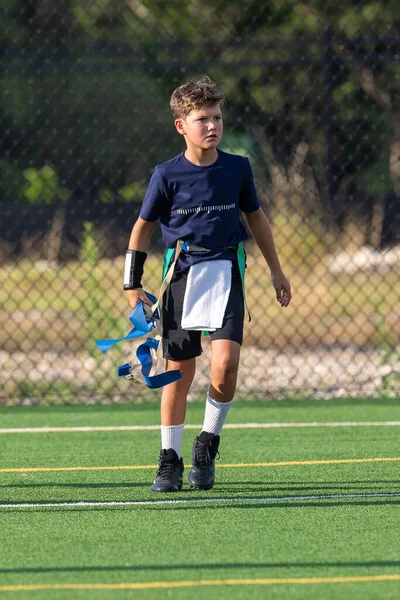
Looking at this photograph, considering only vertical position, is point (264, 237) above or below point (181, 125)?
below

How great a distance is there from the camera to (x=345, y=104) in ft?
31.8

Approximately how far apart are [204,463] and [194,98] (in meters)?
1.50

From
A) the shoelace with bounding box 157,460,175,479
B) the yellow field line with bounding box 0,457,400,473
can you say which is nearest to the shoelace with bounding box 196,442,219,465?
the shoelace with bounding box 157,460,175,479

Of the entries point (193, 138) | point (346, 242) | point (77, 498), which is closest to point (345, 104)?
point (346, 242)

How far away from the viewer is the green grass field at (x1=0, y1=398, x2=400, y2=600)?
336 cm

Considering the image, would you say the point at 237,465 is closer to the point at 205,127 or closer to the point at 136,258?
the point at 136,258

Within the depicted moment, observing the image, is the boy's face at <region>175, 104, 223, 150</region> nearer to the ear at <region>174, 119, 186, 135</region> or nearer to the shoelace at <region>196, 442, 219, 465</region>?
the ear at <region>174, 119, 186, 135</region>

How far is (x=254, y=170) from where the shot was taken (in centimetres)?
963

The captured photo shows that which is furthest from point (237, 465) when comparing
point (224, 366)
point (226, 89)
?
point (226, 89)

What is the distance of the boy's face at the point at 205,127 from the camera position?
191 inches

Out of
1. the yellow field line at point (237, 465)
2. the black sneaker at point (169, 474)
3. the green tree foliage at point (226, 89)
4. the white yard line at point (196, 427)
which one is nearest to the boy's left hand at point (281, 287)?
the black sneaker at point (169, 474)

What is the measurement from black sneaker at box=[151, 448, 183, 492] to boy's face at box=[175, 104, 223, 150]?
1.27 metres

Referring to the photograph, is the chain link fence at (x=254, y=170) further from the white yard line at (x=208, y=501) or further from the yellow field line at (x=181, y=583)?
the yellow field line at (x=181, y=583)

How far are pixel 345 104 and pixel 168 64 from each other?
2101 mm
